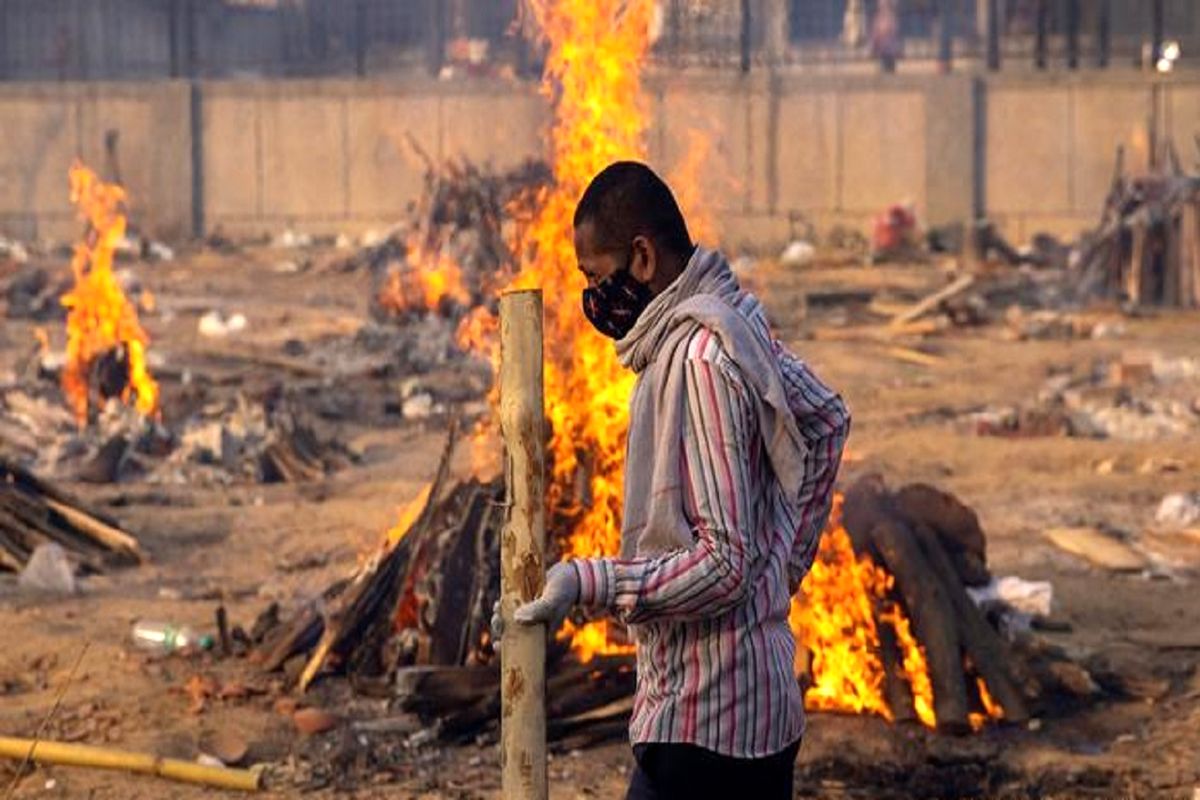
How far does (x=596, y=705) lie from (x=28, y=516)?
168 inches

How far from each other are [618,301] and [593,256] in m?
0.09

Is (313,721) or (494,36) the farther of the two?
(494,36)

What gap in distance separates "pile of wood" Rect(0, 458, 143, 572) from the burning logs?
170 inches

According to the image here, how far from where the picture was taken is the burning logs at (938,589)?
7.75 m

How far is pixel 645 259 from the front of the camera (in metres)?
3.83

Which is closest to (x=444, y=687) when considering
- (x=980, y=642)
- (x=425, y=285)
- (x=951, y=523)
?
(x=980, y=642)

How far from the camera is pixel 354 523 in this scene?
12.3 metres

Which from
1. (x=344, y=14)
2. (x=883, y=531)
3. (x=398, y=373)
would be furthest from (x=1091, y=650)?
(x=344, y=14)

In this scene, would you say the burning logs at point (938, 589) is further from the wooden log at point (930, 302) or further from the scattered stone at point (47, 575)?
the wooden log at point (930, 302)

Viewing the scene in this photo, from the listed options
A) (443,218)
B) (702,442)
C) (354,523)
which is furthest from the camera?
(443,218)

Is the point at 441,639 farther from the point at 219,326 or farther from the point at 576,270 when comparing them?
the point at 219,326

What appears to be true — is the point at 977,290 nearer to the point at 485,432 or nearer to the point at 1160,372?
the point at 1160,372

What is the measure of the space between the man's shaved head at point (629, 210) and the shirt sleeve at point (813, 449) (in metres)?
0.32

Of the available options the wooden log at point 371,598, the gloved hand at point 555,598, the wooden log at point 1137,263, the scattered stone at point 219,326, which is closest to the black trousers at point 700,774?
the gloved hand at point 555,598
